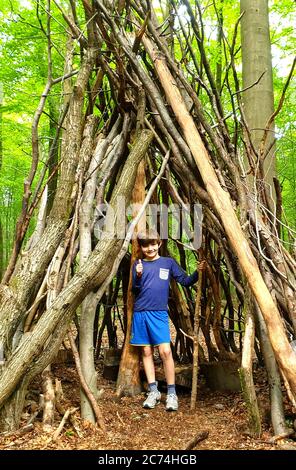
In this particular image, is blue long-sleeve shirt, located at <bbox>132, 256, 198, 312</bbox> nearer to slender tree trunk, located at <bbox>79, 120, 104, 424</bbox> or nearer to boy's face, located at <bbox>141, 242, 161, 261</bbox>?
boy's face, located at <bbox>141, 242, 161, 261</bbox>

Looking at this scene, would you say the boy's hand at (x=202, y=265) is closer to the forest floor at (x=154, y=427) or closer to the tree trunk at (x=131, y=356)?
the tree trunk at (x=131, y=356)

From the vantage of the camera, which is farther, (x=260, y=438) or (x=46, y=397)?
(x=46, y=397)

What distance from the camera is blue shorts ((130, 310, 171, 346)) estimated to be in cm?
338

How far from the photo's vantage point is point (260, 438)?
2.46 m

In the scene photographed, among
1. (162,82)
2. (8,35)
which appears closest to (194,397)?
(162,82)

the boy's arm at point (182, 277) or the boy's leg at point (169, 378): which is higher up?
the boy's arm at point (182, 277)

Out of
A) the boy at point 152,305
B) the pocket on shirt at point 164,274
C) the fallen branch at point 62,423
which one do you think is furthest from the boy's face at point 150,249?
the fallen branch at point 62,423

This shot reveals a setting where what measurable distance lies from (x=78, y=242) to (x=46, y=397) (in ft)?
3.77

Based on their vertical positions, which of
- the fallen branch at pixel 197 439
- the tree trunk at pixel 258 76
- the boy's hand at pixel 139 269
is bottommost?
the fallen branch at pixel 197 439

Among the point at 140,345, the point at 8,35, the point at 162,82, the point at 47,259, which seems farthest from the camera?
the point at 8,35

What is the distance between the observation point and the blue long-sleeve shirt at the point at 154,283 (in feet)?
11.4

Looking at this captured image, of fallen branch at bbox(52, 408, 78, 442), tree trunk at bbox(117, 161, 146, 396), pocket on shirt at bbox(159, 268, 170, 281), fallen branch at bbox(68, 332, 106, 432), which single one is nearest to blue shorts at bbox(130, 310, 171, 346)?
tree trunk at bbox(117, 161, 146, 396)
